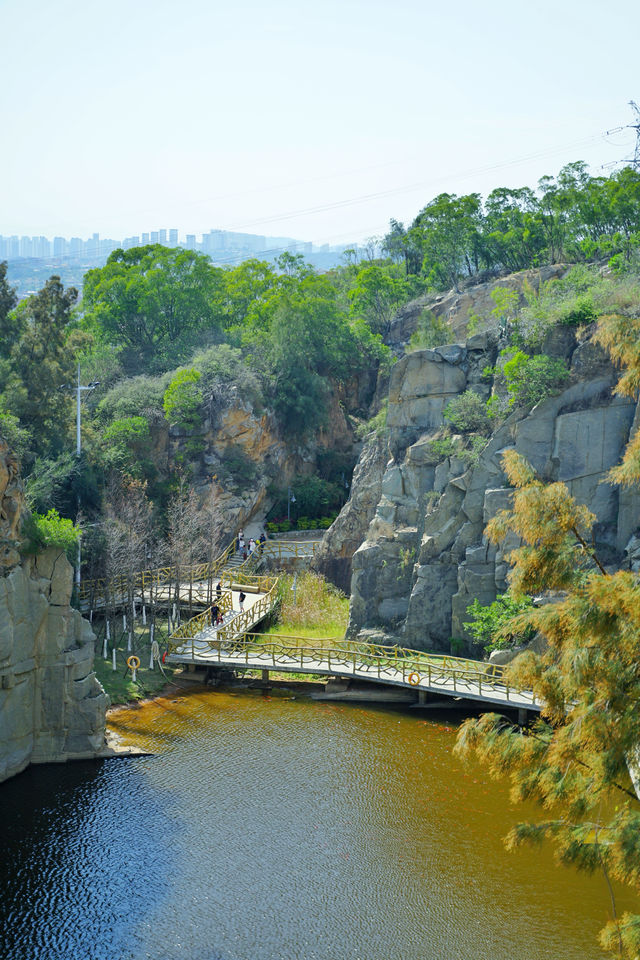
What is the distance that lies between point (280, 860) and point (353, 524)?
1916 cm

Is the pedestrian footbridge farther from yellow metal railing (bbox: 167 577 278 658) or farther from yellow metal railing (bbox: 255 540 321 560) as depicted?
yellow metal railing (bbox: 255 540 321 560)

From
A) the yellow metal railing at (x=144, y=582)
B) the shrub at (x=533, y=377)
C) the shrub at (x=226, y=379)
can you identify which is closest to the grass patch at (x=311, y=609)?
the yellow metal railing at (x=144, y=582)

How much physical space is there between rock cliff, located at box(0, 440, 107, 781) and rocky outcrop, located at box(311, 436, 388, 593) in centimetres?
1422

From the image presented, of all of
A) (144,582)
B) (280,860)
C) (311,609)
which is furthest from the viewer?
(144,582)

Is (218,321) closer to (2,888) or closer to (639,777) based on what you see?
(2,888)

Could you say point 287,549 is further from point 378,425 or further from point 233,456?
point 378,425

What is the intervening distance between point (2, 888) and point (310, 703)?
1200cm

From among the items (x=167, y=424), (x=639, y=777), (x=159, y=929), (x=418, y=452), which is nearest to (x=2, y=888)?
(x=159, y=929)

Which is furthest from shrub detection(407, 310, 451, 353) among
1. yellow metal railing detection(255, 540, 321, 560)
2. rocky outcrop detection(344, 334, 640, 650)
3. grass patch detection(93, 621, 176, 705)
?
grass patch detection(93, 621, 176, 705)

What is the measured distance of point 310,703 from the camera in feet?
92.0

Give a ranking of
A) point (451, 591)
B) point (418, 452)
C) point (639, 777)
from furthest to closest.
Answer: point (418, 452) < point (451, 591) < point (639, 777)

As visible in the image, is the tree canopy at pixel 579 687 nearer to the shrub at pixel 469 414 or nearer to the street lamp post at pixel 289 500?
the shrub at pixel 469 414

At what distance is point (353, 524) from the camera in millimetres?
36562

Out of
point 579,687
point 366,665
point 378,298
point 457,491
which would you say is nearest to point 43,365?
point 457,491
